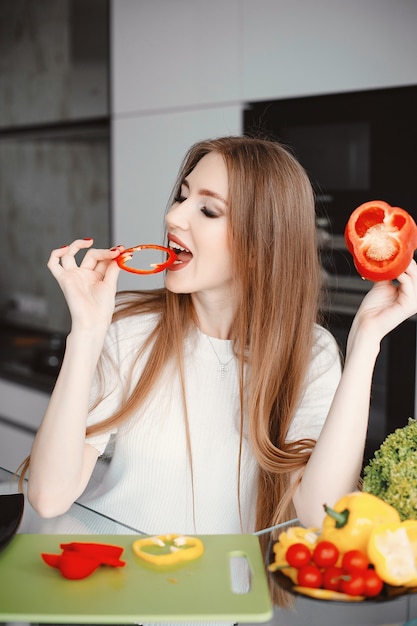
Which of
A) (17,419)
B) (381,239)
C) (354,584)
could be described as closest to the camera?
(354,584)

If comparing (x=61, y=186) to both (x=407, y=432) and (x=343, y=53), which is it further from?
(x=407, y=432)

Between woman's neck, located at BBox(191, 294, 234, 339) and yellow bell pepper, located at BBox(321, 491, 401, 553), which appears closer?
yellow bell pepper, located at BBox(321, 491, 401, 553)

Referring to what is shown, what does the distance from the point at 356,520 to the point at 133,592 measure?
0.30 meters

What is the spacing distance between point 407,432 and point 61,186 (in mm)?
2913

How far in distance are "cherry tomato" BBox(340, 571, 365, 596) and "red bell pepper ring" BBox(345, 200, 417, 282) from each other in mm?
544

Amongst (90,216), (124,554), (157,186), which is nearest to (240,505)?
(124,554)

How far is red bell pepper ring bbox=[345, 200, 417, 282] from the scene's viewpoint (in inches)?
52.1

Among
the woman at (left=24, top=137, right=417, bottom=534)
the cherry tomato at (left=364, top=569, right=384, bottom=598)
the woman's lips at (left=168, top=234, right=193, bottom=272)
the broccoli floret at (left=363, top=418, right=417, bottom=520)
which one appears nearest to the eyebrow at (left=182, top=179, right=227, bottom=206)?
the woman at (left=24, top=137, right=417, bottom=534)

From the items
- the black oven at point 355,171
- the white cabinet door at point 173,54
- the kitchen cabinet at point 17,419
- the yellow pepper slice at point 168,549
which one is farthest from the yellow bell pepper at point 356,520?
the kitchen cabinet at point 17,419

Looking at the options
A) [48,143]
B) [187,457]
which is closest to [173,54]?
[48,143]

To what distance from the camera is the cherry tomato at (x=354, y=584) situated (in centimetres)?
95

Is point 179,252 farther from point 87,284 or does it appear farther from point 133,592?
point 133,592

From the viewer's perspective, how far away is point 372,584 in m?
0.96

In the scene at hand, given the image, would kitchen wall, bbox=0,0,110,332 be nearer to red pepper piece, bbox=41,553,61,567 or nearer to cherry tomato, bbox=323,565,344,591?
red pepper piece, bbox=41,553,61,567
